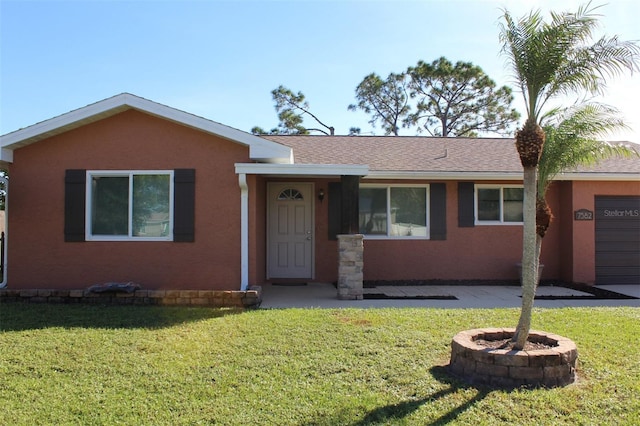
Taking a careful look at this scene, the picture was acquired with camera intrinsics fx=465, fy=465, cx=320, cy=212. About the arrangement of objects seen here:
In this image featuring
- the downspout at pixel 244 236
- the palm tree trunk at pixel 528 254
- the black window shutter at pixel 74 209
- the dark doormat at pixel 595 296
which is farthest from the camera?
the dark doormat at pixel 595 296

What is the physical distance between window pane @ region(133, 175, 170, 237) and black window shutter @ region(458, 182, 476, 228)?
641 centimetres

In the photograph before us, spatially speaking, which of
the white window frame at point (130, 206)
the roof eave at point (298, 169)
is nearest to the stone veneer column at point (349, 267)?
the roof eave at point (298, 169)

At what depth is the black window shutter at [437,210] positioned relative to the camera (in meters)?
10.7

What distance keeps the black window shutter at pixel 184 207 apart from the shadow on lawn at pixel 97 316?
1371 mm

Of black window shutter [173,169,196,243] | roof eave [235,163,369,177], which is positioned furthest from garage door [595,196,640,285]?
black window shutter [173,169,196,243]

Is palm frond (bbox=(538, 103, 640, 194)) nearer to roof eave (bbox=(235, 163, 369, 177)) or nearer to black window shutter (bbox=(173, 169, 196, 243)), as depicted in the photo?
roof eave (bbox=(235, 163, 369, 177))

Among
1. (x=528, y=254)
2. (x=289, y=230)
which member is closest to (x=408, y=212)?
(x=289, y=230)

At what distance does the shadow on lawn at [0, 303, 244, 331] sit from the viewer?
645cm

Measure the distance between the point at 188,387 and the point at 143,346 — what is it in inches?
56.3

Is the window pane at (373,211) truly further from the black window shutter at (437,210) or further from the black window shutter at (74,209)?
the black window shutter at (74,209)

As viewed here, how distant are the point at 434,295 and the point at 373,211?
258 centimetres

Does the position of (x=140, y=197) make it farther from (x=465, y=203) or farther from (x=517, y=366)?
(x=465, y=203)

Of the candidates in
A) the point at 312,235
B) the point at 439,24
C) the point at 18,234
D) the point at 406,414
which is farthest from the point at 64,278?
the point at 439,24

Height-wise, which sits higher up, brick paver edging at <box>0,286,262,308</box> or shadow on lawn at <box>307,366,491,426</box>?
brick paver edging at <box>0,286,262,308</box>
